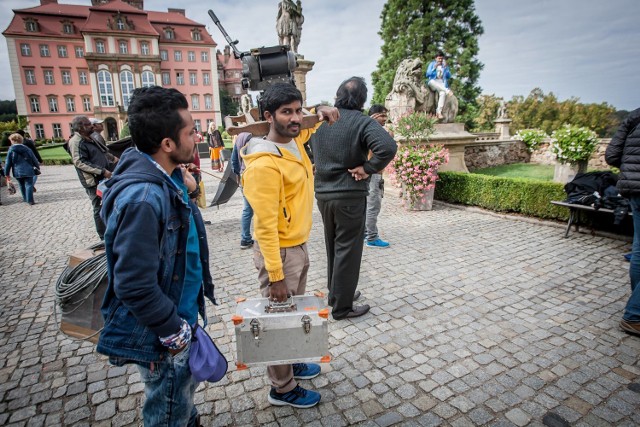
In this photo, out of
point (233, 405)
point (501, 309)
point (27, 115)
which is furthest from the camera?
point (27, 115)

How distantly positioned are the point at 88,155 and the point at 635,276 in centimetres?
688

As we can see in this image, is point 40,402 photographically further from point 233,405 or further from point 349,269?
point 349,269

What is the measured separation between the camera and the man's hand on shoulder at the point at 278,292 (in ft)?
6.40

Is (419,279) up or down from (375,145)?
down

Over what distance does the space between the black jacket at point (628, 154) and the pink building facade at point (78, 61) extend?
49.9 metres

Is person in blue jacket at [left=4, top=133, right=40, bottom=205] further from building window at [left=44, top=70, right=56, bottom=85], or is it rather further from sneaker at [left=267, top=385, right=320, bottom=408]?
building window at [left=44, top=70, right=56, bottom=85]

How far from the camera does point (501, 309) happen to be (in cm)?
346

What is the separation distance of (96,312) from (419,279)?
3328mm

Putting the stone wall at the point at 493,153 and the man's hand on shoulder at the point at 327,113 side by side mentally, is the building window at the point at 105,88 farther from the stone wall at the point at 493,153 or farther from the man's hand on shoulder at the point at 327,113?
the man's hand on shoulder at the point at 327,113

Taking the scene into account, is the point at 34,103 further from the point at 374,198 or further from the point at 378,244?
the point at 378,244

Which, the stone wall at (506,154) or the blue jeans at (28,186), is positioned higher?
the stone wall at (506,154)

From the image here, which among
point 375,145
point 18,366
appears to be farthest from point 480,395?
point 18,366

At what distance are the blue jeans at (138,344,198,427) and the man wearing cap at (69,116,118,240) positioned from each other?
4.74 m

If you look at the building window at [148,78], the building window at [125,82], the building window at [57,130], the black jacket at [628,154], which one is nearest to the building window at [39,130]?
the building window at [57,130]
